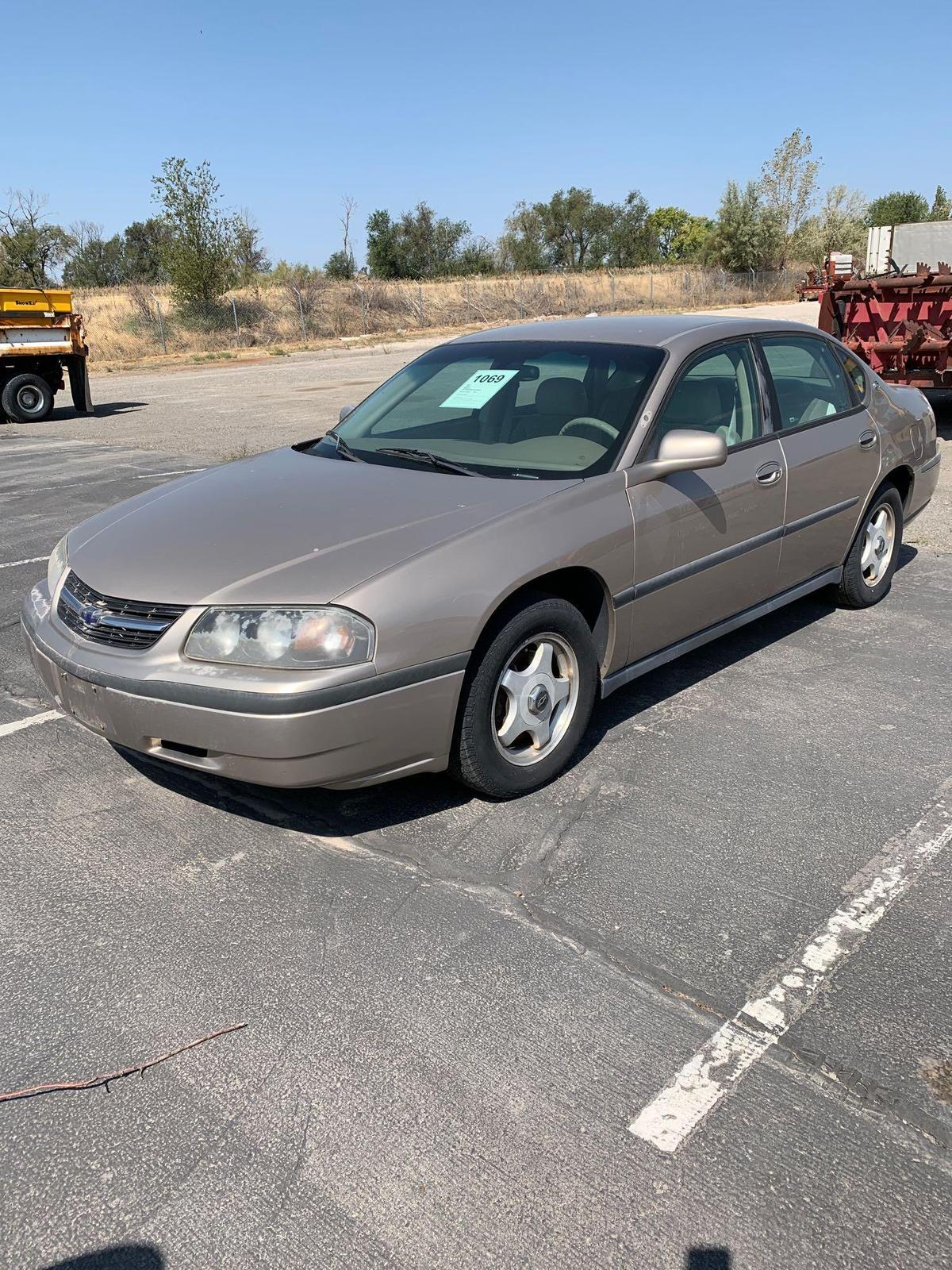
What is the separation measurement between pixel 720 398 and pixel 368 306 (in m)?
40.2

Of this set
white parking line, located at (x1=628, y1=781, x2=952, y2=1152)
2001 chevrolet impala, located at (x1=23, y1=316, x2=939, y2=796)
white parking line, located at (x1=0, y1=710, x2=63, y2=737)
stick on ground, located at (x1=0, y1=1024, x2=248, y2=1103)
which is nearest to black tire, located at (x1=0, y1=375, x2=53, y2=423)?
2001 chevrolet impala, located at (x1=23, y1=316, x2=939, y2=796)

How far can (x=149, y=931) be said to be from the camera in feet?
9.53

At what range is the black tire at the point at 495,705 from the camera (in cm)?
329

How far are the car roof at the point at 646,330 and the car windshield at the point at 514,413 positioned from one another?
82 mm

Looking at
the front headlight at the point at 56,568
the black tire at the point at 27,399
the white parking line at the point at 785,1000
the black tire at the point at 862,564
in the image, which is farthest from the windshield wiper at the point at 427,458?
the black tire at the point at 27,399

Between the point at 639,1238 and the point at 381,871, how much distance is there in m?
1.43

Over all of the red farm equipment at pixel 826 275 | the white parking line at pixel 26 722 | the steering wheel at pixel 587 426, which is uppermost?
the red farm equipment at pixel 826 275

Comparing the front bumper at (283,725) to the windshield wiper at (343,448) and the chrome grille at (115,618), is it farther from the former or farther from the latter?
the windshield wiper at (343,448)

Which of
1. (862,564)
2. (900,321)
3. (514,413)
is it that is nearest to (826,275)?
(900,321)

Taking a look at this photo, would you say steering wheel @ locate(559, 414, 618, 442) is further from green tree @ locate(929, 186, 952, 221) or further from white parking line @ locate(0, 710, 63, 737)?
green tree @ locate(929, 186, 952, 221)

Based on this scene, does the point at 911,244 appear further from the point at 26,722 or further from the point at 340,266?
the point at 340,266

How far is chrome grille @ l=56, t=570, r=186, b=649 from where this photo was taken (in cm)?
313

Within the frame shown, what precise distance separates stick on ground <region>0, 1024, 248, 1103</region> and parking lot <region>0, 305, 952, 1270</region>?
2 cm

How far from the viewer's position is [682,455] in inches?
148
